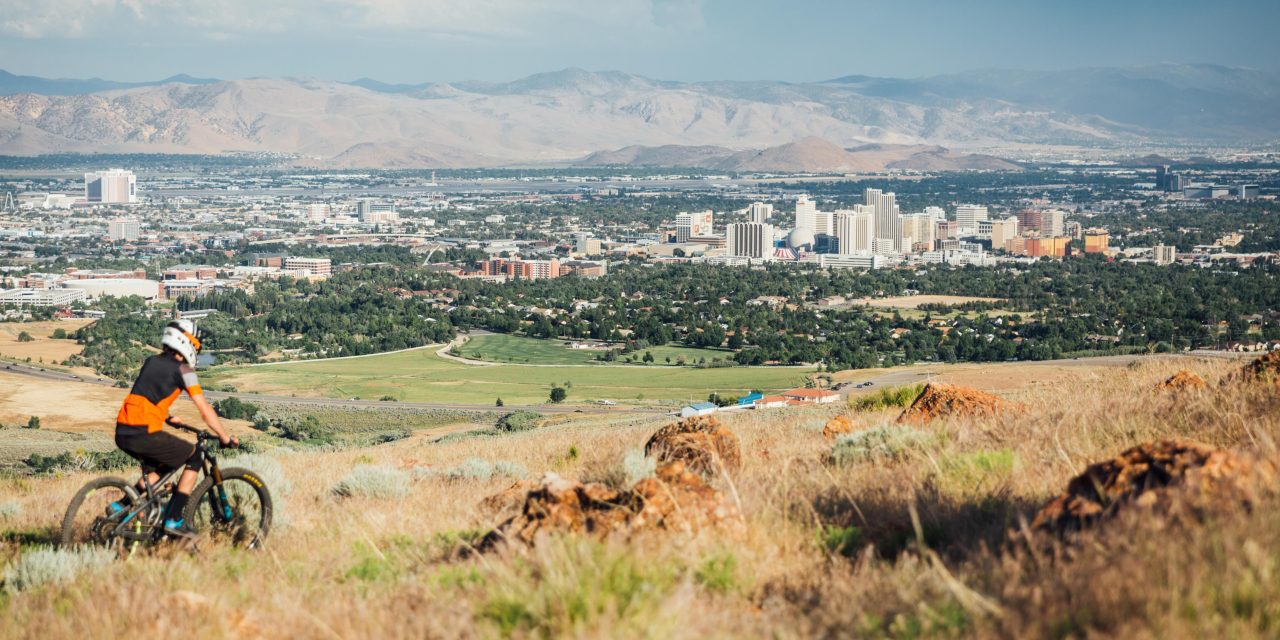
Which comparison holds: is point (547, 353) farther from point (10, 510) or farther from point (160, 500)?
point (160, 500)

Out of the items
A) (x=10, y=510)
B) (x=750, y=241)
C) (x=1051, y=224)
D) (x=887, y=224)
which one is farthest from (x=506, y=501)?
(x=1051, y=224)

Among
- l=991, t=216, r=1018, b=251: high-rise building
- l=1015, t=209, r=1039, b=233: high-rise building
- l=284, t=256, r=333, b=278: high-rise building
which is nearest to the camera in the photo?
l=284, t=256, r=333, b=278: high-rise building

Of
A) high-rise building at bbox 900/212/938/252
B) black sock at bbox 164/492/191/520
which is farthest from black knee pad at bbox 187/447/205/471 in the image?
high-rise building at bbox 900/212/938/252

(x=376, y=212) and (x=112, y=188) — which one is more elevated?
(x=112, y=188)

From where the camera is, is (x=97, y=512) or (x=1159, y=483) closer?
(x=1159, y=483)

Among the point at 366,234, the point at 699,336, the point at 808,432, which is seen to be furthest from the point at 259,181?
the point at 808,432

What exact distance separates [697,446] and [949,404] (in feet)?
9.99

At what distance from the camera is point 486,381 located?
40.2 m

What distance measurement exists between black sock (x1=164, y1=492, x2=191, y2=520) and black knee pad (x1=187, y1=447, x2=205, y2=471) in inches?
5.8

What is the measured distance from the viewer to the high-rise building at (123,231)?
102312 mm

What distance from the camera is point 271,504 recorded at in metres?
5.96

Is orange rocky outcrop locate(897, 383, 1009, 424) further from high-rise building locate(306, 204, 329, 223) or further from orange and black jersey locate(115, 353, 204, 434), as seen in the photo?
high-rise building locate(306, 204, 329, 223)

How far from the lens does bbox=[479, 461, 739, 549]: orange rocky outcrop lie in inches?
185

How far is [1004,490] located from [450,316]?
54.0m
